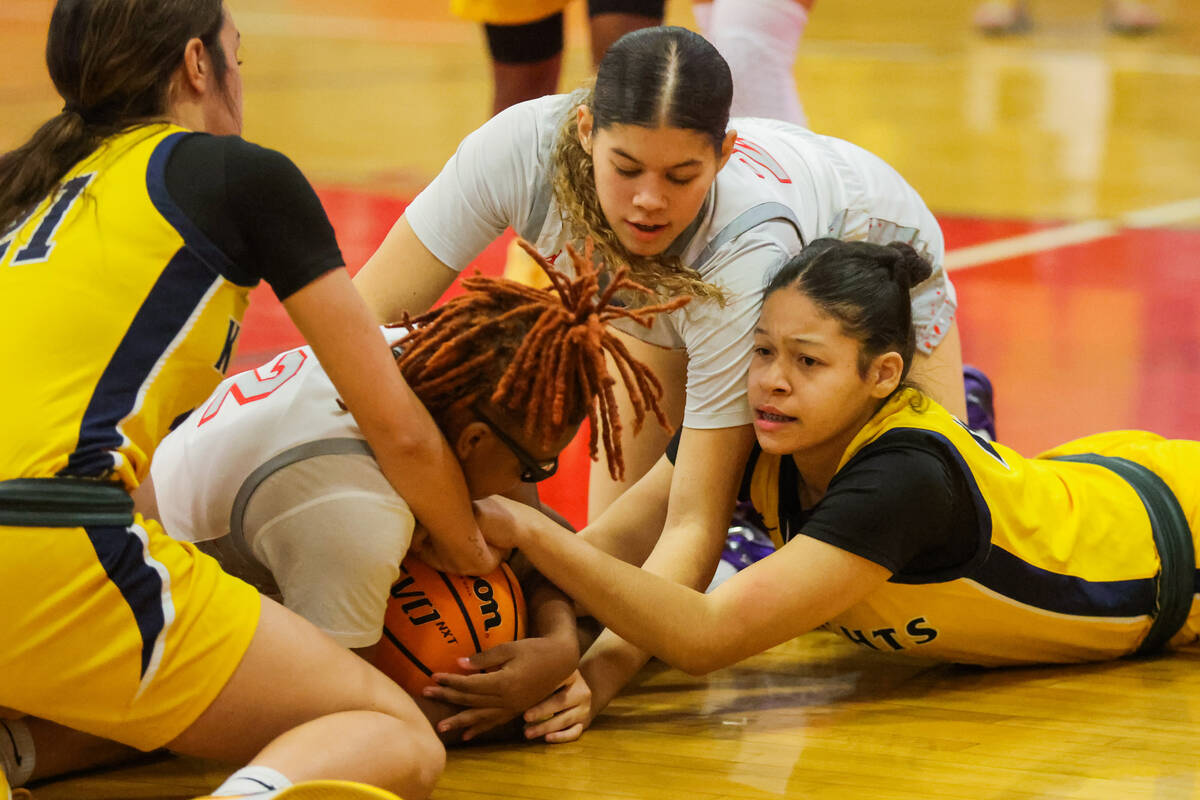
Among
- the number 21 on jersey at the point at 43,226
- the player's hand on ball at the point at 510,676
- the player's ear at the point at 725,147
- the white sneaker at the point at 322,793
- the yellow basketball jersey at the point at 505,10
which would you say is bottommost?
the player's hand on ball at the point at 510,676

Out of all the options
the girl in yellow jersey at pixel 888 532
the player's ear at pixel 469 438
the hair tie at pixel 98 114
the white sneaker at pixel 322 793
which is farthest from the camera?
the girl in yellow jersey at pixel 888 532

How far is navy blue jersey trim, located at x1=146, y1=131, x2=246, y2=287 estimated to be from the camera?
1.77m

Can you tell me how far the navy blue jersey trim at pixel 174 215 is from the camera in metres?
1.77

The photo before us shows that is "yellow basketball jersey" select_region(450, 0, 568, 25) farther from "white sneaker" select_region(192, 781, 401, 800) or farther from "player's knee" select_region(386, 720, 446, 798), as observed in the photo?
"white sneaker" select_region(192, 781, 401, 800)

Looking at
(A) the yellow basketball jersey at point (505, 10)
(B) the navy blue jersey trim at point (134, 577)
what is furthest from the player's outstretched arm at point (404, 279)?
(A) the yellow basketball jersey at point (505, 10)

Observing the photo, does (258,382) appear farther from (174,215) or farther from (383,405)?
(174,215)

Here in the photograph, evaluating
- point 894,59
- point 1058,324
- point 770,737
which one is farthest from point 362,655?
point 894,59

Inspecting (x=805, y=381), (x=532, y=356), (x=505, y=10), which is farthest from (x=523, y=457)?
(x=505, y=10)

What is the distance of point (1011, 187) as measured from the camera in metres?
6.54

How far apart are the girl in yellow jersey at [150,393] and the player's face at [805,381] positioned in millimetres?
672

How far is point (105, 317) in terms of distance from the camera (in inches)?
68.6

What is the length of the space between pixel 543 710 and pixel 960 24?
1042 centimetres

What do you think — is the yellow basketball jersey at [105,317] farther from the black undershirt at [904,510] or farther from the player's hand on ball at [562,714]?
the black undershirt at [904,510]

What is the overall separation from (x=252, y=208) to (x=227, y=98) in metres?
0.31
